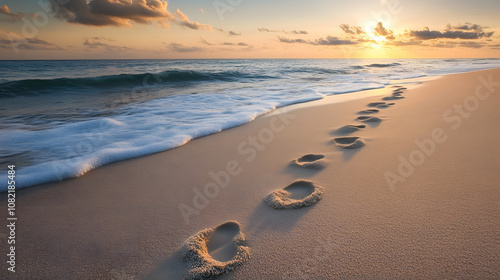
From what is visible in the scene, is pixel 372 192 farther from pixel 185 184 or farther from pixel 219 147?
pixel 219 147

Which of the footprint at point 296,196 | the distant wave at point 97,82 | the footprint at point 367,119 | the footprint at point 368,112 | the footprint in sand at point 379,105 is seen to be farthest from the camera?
the distant wave at point 97,82

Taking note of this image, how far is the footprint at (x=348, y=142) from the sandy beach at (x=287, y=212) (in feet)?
0.04

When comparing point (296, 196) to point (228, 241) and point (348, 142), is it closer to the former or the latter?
point (228, 241)

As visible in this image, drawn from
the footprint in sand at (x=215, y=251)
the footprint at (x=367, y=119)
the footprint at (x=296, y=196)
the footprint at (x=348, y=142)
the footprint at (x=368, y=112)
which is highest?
the footprint at (x=368, y=112)

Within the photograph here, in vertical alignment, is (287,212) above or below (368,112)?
below

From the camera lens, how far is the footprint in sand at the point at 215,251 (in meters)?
1.15

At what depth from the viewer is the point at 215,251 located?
133 centimetres

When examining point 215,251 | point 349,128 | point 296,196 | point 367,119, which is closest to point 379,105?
point 367,119

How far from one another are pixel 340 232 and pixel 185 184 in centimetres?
132

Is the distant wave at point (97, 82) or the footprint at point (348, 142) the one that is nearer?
the footprint at point (348, 142)

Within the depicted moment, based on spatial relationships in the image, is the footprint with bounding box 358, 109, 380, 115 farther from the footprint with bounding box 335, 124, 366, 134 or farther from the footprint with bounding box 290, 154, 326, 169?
the footprint with bounding box 290, 154, 326, 169

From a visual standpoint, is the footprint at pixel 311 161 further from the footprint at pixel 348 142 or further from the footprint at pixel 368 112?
the footprint at pixel 368 112

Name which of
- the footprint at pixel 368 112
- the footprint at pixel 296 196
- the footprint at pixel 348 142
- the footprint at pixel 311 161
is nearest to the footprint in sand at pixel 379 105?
the footprint at pixel 368 112

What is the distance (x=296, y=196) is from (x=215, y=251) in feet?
2.45
